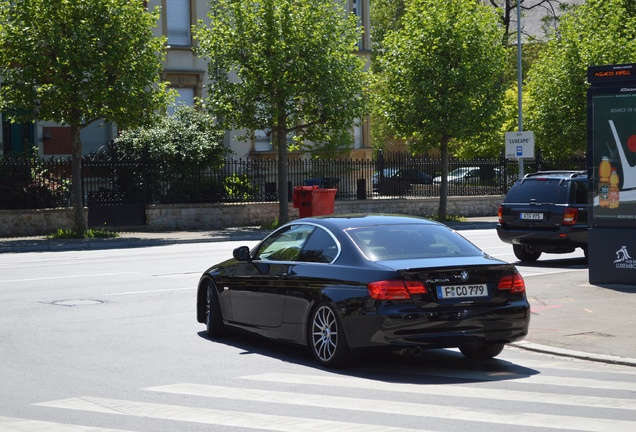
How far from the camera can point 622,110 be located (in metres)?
15.7

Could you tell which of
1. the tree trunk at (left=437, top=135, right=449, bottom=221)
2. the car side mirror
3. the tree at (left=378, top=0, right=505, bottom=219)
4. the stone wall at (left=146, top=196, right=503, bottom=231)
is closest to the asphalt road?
the car side mirror

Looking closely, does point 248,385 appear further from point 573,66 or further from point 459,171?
point 573,66

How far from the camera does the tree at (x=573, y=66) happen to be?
43.0 m

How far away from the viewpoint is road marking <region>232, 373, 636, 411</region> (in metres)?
8.51

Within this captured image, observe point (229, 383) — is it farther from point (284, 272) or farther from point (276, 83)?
point (276, 83)

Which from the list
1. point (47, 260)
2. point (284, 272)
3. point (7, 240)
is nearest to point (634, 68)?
point (284, 272)

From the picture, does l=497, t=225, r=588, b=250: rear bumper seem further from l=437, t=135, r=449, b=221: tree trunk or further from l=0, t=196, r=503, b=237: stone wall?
l=437, t=135, r=449, b=221: tree trunk

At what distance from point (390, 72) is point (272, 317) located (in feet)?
99.3

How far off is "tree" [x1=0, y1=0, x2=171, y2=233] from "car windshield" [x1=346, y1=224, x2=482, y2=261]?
19996mm

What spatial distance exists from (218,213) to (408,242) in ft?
85.2

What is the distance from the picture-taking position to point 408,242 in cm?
1034

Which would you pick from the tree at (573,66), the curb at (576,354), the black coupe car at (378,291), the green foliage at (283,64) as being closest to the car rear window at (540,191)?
the curb at (576,354)

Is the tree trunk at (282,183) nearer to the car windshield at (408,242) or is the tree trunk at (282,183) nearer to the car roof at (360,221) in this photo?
the car roof at (360,221)

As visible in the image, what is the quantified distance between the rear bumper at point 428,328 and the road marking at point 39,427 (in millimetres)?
2739
